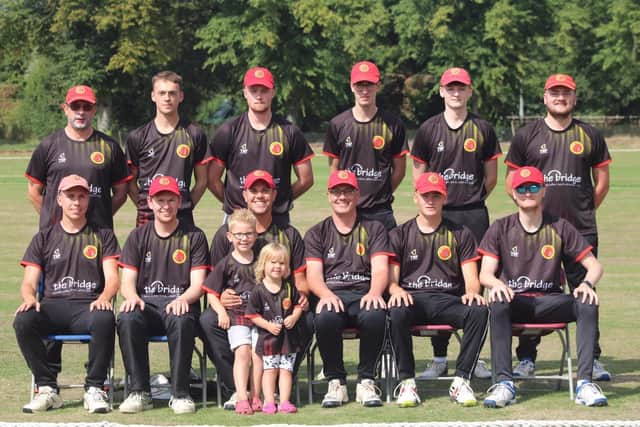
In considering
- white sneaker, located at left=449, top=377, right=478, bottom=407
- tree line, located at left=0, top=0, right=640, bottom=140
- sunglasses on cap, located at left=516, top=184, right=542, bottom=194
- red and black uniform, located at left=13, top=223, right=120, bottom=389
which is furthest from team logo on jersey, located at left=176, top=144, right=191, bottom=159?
tree line, located at left=0, top=0, right=640, bottom=140

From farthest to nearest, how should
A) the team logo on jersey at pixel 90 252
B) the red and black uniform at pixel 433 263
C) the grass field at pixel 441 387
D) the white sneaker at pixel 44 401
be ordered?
the team logo on jersey at pixel 90 252 < the red and black uniform at pixel 433 263 < the white sneaker at pixel 44 401 < the grass field at pixel 441 387

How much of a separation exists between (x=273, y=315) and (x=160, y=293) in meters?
0.89

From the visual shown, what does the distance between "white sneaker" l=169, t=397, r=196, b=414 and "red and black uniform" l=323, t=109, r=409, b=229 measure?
2189mm

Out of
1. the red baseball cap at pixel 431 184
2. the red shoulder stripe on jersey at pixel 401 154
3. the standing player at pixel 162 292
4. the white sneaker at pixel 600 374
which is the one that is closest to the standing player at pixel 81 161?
the standing player at pixel 162 292

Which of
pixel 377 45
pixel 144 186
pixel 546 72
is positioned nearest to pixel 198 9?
pixel 377 45

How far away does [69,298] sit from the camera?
8.61 m

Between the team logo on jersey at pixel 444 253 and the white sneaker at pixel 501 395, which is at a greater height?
the team logo on jersey at pixel 444 253

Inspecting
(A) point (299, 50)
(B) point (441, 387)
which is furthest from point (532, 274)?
(A) point (299, 50)

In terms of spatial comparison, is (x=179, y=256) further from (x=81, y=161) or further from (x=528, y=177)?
(x=528, y=177)

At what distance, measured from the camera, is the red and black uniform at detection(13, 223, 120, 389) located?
27.1 ft

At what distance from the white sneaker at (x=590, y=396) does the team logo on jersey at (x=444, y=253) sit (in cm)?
132

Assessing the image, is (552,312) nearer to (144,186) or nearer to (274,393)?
(274,393)

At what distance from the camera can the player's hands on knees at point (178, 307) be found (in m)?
8.26

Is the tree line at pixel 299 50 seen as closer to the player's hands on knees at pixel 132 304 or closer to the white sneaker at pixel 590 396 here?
the player's hands on knees at pixel 132 304
